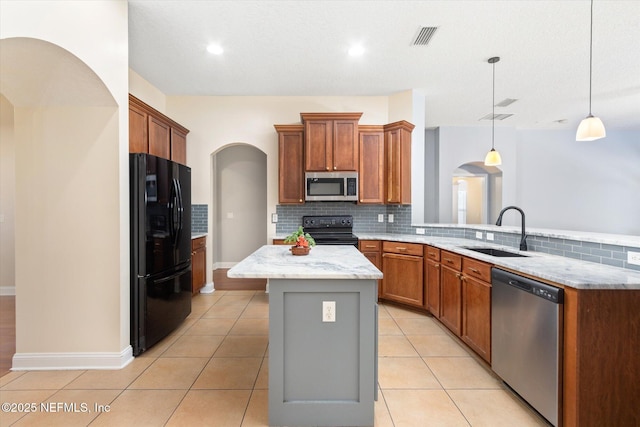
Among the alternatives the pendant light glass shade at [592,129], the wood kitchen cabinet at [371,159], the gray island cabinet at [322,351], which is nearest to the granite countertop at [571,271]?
the gray island cabinet at [322,351]

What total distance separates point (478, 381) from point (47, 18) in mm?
3822

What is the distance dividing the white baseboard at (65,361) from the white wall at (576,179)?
7405 mm

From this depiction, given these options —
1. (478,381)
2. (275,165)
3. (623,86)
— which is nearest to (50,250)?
(275,165)

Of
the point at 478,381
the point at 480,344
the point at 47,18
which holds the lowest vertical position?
the point at 478,381

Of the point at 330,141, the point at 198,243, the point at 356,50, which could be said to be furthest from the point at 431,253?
the point at 198,243

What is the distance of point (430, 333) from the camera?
10.1 feet

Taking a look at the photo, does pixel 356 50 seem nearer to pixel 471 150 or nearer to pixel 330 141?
pixel 330 141

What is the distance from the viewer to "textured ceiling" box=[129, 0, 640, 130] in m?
2.61

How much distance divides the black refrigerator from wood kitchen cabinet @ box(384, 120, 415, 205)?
273 centimetres

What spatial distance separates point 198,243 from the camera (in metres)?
4.25

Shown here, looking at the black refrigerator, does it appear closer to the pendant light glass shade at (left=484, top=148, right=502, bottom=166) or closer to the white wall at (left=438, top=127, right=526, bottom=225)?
the pendant light glass shade at (left=484, top=148, right=502, bottom=166)

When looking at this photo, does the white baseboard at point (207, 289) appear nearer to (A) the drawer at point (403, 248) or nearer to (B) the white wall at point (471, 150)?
(A) the drawer at point (403, 248)

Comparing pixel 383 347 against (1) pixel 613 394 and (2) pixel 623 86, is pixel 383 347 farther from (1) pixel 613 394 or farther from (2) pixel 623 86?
(2) pixel 623 86

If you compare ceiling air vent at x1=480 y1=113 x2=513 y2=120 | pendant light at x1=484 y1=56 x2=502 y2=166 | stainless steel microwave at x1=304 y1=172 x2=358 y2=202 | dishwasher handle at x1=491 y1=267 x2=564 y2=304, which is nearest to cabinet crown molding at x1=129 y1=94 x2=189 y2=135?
stainless steel microwave at x1=304 y1=172 x2=358 y2=202
